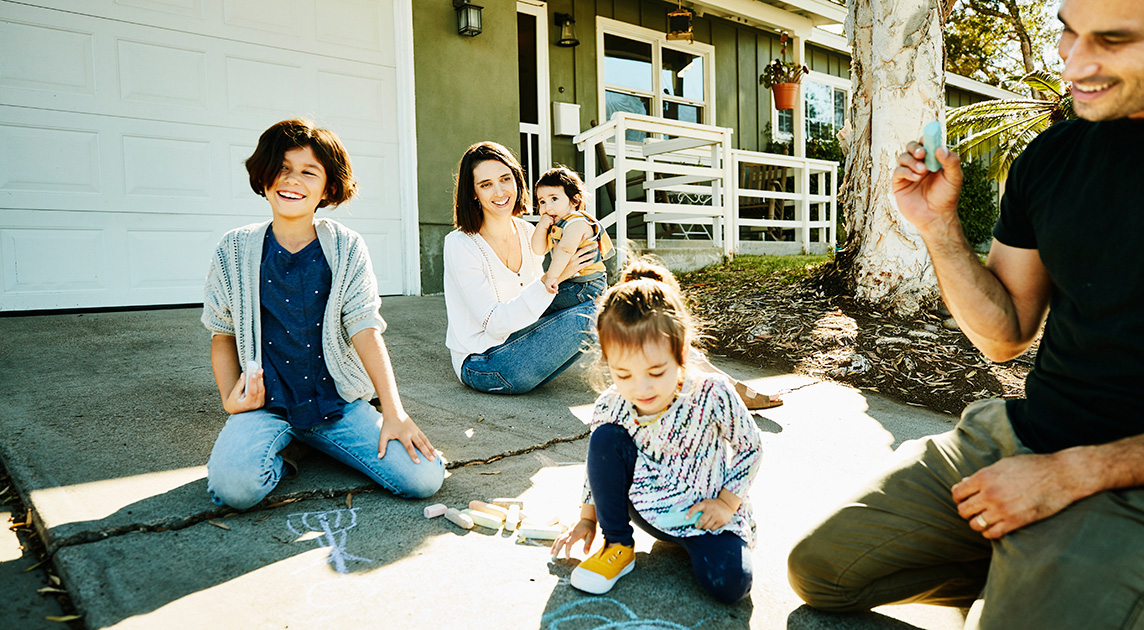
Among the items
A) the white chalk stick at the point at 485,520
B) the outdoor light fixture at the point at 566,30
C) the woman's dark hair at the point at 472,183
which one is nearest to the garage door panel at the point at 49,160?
the woman's dark hair at the point at 472,183

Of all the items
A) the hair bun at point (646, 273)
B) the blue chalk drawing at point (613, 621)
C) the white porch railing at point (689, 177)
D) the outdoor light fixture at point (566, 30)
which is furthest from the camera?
the outdoor light fixture at point (566, 30)

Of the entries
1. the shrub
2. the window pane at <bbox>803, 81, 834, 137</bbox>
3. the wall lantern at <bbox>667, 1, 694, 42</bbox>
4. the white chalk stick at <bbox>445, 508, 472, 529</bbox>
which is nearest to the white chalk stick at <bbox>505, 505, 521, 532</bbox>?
the white chalk stick at <bbox>445, 508, 472, 529</bbox>

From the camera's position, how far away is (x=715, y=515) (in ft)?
5.94

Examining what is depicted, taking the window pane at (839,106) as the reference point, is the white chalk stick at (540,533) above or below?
below

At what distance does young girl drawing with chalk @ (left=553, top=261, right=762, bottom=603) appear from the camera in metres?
1.79

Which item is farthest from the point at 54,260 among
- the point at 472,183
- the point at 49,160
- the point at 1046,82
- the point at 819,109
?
the point at 819,109

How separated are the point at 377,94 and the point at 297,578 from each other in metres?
5.25

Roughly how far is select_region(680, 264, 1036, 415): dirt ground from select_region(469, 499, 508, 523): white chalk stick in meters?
2.72

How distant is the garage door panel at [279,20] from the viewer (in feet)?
16.7

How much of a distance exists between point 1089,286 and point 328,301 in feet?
7.14

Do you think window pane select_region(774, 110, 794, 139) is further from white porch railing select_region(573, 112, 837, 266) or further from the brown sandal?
the brown sandal

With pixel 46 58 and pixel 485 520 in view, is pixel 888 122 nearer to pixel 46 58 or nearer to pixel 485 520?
pixel 485 520

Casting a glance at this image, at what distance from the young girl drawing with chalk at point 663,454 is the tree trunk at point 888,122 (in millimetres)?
3443

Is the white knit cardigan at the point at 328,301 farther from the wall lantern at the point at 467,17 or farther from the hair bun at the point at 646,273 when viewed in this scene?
the wall lantern at the point at 467,17
